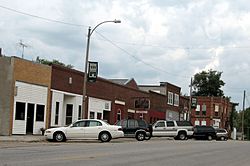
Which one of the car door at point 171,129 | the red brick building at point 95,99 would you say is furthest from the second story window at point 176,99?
the car door at point 171,129

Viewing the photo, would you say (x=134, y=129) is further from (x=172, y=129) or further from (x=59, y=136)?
(x=59, y=136)

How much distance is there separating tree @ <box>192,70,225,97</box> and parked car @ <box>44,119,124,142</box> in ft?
297

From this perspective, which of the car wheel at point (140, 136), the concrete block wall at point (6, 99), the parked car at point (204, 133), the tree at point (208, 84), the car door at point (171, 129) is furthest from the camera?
the tree at point (208, 84)

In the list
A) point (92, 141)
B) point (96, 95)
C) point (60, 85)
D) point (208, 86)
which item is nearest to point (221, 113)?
point (208, 86)

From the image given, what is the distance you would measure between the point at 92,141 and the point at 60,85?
31.2ft

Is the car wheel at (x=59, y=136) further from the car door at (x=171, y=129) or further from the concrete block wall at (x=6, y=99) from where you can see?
the car door at (x=171, y=129)

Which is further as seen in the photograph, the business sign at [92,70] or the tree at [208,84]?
the tree at [208,84]

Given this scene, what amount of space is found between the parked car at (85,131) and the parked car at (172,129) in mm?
13172

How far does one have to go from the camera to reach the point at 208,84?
122688 mm

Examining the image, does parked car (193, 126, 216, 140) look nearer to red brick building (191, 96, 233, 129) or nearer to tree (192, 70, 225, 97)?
red brick building (191, 96, 233, 129)

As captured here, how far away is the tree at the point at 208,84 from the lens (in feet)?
402

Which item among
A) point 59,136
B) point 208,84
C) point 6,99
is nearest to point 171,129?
point 59,136

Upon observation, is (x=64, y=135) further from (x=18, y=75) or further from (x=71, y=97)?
(x=71, y=97)

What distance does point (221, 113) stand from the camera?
101 meters
